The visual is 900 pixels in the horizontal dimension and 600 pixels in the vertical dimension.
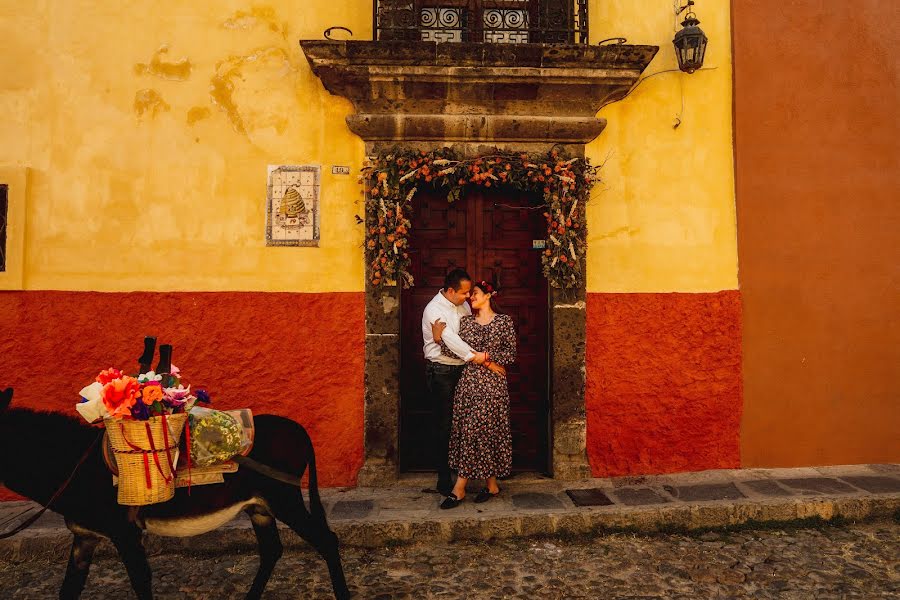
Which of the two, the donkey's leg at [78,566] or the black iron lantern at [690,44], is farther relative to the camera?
the black iron lantern at [690,44]

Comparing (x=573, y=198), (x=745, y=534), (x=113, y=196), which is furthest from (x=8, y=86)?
(x=745, y=534)

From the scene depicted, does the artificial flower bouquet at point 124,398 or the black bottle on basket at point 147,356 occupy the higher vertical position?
the black bottle on basket at point 147,356

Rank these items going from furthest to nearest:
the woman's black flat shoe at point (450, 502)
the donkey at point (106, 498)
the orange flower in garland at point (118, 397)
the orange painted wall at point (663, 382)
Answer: the orange painted wall at point (663, 382)
the woman's black flat shoe at point (450, 502)
the donkey at point (106, 498)
the orange flower in garland at point (118, 397)

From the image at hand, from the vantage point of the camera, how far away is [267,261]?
16.3 ft

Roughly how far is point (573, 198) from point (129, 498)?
3.96 m

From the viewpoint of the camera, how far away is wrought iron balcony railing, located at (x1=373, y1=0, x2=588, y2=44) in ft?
A: 16.2

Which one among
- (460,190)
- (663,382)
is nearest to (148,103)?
(460,190)

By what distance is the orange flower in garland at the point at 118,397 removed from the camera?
2.57m

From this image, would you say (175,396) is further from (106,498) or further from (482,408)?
(482,408)

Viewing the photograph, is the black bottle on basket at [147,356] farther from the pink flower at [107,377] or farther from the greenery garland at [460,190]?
the greenery garland at [460,190]

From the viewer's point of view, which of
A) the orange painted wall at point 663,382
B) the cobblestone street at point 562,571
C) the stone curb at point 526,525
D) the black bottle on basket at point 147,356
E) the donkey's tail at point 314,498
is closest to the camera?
the black bottle on basket at point 147,356

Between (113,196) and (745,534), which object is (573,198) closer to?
(745,534)

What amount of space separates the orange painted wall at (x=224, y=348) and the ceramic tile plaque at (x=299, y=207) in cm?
51

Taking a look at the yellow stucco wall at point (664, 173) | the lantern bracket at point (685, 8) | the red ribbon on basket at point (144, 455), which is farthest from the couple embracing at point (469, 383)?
the lantern bracket at point (685, 8)
